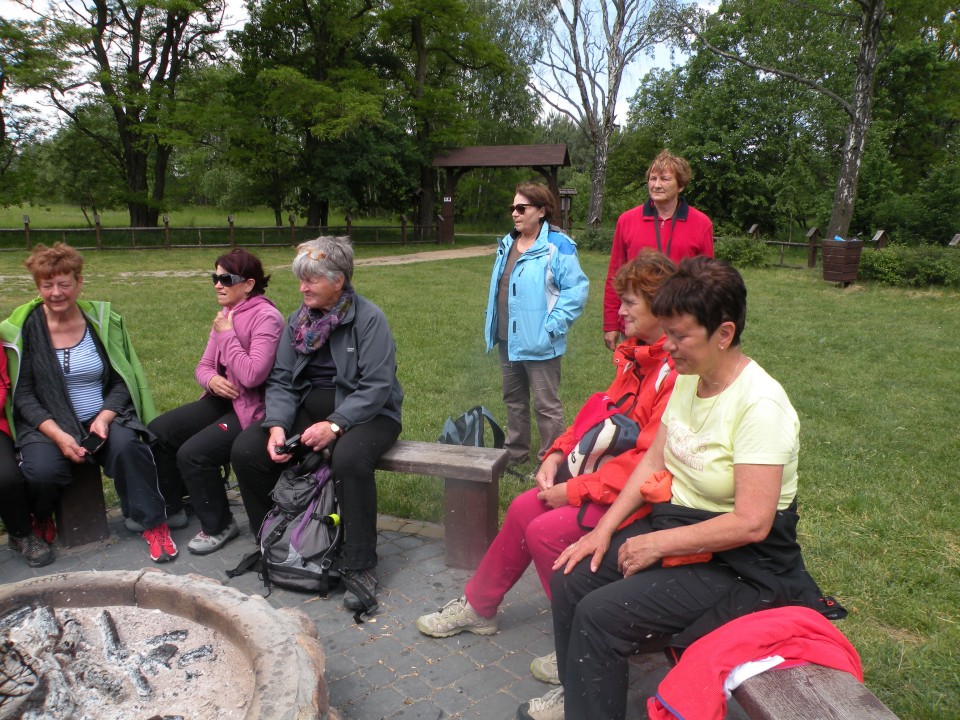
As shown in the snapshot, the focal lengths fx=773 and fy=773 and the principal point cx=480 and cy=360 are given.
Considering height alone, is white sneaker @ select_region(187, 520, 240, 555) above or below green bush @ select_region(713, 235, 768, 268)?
below

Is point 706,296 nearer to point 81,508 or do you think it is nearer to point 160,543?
point 160,543

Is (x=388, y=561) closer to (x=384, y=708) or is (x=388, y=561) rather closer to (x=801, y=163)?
(x=384, y=708)

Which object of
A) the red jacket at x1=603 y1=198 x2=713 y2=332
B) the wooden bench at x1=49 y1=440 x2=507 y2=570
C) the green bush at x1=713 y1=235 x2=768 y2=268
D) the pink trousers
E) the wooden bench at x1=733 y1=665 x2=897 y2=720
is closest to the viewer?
the wooden bench at x1=733 y1=665 x2=897 y2=720

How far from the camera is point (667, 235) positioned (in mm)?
4410

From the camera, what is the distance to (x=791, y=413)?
218 cm

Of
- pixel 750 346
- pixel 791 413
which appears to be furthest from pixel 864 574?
pixel 750 346

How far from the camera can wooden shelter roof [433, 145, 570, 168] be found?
25.1 m

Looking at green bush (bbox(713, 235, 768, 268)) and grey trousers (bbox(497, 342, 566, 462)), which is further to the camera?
green bush (bbox(713, 235, 768, 268))

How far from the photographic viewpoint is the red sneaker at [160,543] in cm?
378

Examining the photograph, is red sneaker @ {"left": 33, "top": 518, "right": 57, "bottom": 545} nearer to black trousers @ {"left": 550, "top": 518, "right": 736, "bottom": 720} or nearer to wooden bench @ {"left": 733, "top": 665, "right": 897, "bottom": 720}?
black trousers @ {"left": 550, "top": 518, "right": 736, "bottom": 720}

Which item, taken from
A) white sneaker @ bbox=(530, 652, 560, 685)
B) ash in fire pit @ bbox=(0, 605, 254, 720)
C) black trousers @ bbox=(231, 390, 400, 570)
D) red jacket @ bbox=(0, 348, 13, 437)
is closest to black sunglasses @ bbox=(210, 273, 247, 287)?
black trousers @ bbox=(231, 390, 400, 570)

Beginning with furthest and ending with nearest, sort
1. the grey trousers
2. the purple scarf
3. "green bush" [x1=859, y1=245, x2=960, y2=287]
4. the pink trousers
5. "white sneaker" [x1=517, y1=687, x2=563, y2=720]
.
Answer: "green bush" [x1=859, y1=245, x2=960, y2=287] → the grey trousers → the purple scarf → the pink trousers → "white sneaker" [x1=517, y1=687, x2=563, y2=720]

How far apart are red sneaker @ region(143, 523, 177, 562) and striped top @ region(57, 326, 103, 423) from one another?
26.3 inches

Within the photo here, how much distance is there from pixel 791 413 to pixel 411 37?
29.3 meters
